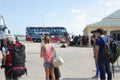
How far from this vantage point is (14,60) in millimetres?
9727

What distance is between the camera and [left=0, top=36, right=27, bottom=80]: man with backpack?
9703 mm

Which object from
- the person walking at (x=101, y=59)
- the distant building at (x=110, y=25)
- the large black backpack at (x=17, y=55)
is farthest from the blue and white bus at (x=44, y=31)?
the large black backpack at (x=17, y=55)

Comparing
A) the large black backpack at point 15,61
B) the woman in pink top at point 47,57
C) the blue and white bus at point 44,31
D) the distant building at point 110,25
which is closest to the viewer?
the large black backpack at point 15,61

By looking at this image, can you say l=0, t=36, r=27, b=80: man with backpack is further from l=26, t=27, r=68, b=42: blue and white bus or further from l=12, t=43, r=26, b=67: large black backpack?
l=26, t=27, r=68, b=42: blue and white bus

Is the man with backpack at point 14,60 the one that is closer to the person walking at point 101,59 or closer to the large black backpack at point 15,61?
the large black backpack at point 15,61

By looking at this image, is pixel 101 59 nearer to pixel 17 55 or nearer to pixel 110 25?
pixel 17 55

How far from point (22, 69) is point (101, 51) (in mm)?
3177

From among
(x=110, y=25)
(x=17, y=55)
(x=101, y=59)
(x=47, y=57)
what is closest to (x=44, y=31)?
(x=110, y=25)

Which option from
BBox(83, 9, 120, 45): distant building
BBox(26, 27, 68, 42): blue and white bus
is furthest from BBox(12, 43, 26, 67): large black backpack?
BBox(26, 27, 68, 42): blue and white bus

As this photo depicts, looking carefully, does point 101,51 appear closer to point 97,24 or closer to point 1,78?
point 1,78

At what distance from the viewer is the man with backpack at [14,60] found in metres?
9.70

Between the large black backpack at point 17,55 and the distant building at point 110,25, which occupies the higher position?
the distant building at point 110,25

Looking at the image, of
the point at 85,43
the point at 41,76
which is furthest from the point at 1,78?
the point at 85,43

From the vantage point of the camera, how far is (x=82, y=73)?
16609mm
